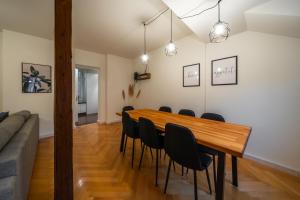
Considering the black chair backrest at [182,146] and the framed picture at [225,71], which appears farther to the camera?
the framed picture at [225,71]

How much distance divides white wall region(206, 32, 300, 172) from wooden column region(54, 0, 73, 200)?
2757 mm

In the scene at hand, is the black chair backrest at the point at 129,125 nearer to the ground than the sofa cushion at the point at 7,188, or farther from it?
farther from it

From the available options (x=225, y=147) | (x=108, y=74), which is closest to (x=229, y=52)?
(x=225, y=147)

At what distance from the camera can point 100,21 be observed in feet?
9.09

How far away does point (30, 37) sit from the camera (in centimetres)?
333

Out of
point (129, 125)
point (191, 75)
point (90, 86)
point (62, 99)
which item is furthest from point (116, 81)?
point (62, 99)

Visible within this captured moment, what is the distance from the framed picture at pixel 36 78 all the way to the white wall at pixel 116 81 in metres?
1.75

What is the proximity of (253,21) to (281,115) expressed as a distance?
1498mm

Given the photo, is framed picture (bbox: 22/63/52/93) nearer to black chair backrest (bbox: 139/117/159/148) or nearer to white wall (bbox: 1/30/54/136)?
white wall (bbox: 1/30/54/136)

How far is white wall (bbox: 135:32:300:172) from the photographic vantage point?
2119mm

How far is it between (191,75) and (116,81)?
2794 millimetres

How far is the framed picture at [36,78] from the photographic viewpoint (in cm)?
328

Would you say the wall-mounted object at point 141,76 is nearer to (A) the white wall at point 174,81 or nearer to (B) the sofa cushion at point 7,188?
(A) the white wall at point 174,81

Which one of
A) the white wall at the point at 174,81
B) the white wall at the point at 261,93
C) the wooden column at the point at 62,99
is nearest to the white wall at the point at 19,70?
the white wall at the point at 174,81
